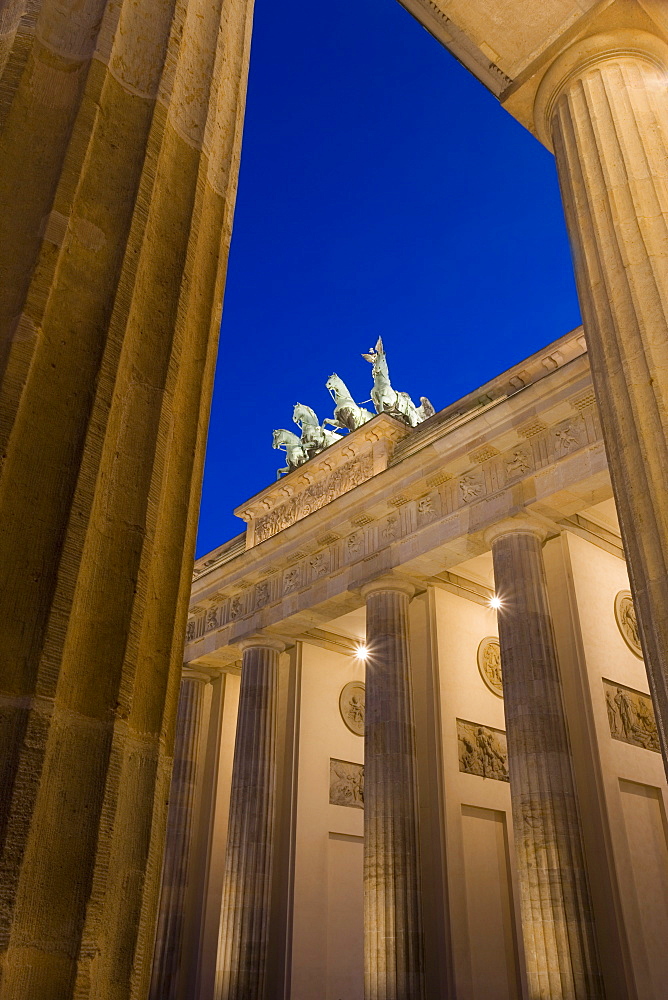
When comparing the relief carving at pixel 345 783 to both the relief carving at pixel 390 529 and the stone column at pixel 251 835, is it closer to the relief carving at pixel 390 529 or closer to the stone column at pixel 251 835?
the stone column at pixel 251 835

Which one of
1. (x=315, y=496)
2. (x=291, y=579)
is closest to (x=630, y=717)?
(x=291, y=579)

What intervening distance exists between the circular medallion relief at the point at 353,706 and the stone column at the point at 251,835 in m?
2.95

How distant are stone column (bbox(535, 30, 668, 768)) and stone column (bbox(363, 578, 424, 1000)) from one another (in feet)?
41.8

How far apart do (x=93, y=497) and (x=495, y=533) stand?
623 inches

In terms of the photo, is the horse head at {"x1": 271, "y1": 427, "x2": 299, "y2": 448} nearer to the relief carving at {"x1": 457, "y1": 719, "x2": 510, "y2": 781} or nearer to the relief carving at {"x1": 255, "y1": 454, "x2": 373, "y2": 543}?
the relief carving at {"x1": 255, "y1": 454, "x2": 373, "y2": 543}

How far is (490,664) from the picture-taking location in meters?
22.8

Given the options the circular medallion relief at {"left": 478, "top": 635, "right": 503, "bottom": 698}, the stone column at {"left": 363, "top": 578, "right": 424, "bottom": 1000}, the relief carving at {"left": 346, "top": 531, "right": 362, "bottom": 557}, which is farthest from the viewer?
the circular medallion relief at {"left": 478, "top": 635, "right": 503, "bottom": 698}

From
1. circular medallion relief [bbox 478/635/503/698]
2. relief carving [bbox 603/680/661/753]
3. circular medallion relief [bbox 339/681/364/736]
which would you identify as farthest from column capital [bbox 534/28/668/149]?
circular medallion relief [bbox 339/681/364/736]

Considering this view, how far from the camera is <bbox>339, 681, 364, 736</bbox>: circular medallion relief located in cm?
2558

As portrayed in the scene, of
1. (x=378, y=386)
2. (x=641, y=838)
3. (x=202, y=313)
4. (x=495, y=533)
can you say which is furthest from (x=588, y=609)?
(x=202, y=313)

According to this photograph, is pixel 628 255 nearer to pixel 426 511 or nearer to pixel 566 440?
pixel 566 440

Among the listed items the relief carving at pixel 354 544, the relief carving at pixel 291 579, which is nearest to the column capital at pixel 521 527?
the relief carving at pixel 354 544

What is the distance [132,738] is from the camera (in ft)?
8.86

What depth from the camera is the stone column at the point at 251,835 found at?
2017 cm
